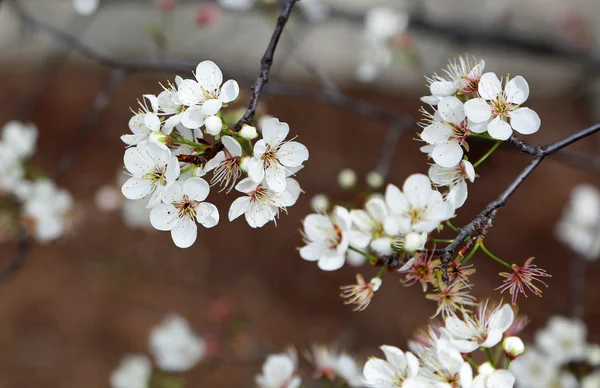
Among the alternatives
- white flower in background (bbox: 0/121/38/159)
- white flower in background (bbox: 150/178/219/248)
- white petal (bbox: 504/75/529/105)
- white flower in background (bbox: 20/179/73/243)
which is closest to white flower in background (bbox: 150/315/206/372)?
white flower in background (bbox: 20/179/73/243)

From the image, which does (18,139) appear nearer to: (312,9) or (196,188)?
(196,188)

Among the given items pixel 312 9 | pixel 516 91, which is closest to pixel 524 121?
pixel 516 91

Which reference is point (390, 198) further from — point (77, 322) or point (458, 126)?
point (77, 322)

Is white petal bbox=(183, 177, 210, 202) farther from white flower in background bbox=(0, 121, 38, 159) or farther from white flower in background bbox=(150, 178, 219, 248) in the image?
white flower in background bbox=(0, 121, 38, 159)

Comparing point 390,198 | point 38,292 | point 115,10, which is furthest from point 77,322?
point 390,198

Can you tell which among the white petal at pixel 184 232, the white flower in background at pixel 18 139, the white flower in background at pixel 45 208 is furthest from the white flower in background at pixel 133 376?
the white petal at pixel 184 232

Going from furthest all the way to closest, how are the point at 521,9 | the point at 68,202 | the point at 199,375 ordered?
the point at 521,9 → the point at 199,375 → the point at 68,202
